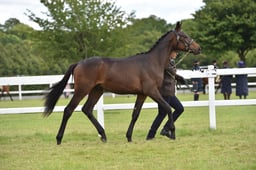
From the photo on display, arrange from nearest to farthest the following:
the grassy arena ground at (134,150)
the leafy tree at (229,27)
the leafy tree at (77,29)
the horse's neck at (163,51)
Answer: the grassy arena ground at (134,150) < the horse's neck at (163,51) < the leafy tree at (77,29) < the leafy tree at (229,27)

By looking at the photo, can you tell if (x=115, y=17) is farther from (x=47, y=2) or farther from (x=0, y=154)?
(x=0, y=154)

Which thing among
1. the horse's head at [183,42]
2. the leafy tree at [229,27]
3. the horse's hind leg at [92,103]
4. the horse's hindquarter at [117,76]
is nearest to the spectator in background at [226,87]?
the horse's head at [183,42]

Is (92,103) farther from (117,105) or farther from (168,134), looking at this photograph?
(168,134)

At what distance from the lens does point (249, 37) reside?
4428 cm

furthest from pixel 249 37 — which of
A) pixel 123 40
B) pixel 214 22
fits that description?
pixel 123 40

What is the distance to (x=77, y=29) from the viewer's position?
105 feet

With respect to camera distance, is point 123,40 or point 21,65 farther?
point 21,65

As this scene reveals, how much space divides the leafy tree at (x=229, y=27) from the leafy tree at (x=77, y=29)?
13.1 m

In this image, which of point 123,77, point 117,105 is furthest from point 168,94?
point 117,105

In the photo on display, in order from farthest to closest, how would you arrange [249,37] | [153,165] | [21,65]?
[21,65]
[249,37]
[153,165]

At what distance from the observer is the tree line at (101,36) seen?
32.2m

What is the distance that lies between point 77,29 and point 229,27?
54.7 ft

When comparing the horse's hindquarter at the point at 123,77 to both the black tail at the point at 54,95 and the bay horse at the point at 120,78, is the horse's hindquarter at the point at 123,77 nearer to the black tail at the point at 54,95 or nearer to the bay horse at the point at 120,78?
the bay horse at the point at 120,78

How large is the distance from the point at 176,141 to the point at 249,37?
34.8 meters
